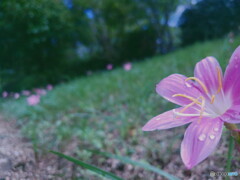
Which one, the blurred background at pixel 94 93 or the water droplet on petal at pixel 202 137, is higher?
the blurred background at pixel 94 93

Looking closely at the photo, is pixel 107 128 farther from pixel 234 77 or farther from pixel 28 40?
pixel 28 40

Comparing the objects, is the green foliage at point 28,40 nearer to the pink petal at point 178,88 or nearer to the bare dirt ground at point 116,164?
the bare dirt ground at point 116,164

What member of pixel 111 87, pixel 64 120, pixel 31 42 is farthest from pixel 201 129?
pixel 31 42

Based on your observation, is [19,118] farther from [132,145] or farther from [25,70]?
[25,70]

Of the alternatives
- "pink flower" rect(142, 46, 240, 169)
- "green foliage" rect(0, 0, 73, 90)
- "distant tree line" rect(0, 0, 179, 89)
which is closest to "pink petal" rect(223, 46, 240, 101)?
"pink flower" rect(142, 46, 240, 169)

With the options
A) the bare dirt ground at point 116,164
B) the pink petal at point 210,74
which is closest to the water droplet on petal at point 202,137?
the pink petal at point 210,74

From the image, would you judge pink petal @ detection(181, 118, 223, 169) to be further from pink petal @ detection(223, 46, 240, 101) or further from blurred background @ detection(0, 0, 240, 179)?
blurred background @ detection(0, 0, 240, 179)

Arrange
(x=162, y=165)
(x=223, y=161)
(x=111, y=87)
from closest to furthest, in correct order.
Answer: (x=223, y=161) < (x=162, y=165) < (x=111, y=87)
